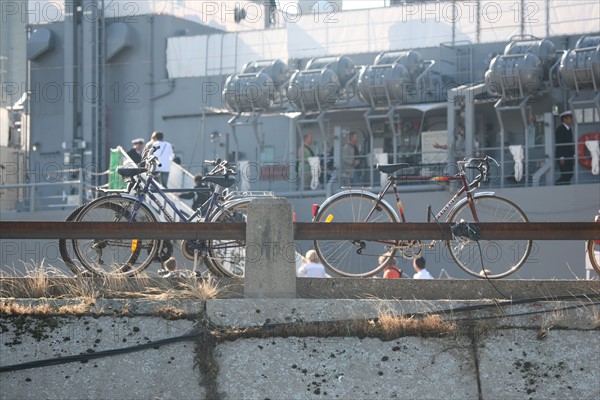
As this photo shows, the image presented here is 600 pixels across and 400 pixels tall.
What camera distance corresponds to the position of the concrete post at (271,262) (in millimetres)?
8383

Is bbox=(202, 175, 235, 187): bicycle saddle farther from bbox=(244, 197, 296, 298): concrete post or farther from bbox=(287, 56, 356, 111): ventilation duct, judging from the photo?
bbox=(287, 56, 356, 111): ventilation duct

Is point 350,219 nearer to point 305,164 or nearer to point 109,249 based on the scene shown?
point 109,249

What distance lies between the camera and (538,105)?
2447cm

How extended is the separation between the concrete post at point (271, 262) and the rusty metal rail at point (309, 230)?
0.41ft

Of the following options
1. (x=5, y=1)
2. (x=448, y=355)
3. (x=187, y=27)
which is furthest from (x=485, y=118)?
(x=448, y=355)

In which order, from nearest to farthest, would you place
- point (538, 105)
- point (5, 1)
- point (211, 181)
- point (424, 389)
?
1. point (424, 389)
2. point (211, 181)
3. point (538, 105)
4. point (5, 1)

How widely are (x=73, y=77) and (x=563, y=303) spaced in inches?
977

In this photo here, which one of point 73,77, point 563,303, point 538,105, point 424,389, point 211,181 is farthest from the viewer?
point 73,77

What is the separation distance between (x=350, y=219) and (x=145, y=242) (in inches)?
78.3

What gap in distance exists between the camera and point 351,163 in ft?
83.6

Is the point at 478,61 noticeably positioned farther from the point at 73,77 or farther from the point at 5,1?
the point at 5,1

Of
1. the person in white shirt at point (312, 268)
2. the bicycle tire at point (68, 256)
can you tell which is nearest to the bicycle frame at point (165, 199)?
the bicycle tire at point (68, 256)

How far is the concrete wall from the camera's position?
7543 millimetres

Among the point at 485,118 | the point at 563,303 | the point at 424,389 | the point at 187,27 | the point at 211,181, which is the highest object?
the point at 187,27
